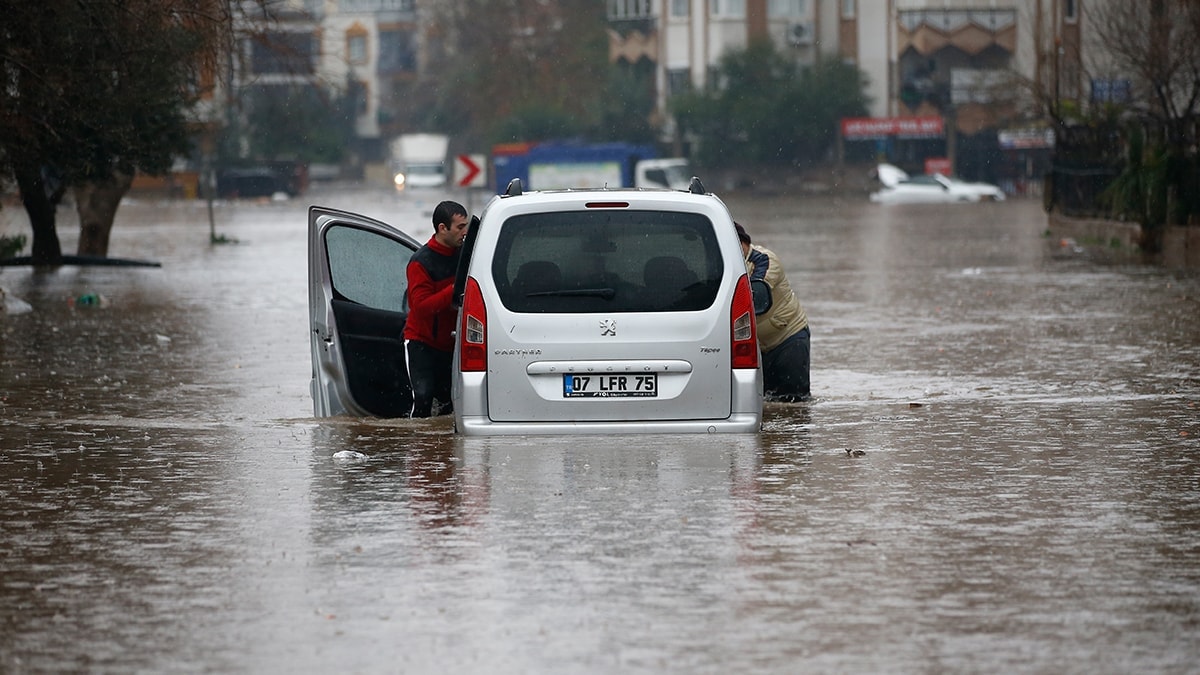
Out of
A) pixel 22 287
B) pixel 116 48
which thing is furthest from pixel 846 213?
pixel 116 48

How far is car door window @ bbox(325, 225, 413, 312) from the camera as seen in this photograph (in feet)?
38.9

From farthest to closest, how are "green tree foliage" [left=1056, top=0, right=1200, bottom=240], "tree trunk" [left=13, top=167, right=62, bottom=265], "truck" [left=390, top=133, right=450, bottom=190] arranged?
"truck" [left=390, top=133, right=450, bottom=190] < "tree trunk" [left=13, top=167, right=62, bottom=265] < "green tree foliage" [left=1056, top=0, right=1200, bottom=240]

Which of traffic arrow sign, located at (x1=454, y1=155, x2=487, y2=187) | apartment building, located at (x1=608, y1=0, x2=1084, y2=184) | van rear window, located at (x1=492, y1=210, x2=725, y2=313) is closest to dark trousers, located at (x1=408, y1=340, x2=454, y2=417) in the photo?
van rear window, located at (x1=492, y1=210, x2=725, y2=313)

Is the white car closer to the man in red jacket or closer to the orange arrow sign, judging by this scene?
the orange arrow sign

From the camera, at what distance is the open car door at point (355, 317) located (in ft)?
38.1

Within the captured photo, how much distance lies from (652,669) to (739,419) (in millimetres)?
4427

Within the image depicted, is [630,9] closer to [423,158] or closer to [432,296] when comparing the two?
[423,158]

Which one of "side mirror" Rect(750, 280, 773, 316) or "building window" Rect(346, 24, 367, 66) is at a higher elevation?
"building window" Rect(346, 24, 367, 66)

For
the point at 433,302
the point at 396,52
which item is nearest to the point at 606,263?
the point at 433,302

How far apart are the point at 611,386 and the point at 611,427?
0.67 feet

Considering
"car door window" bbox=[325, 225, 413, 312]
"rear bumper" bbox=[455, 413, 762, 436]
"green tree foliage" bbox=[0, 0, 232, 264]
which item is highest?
"green tree foliage" bbox=[0, 0, 232, 264]

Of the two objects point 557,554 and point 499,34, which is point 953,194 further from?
point 557,554

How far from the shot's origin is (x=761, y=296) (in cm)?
1191

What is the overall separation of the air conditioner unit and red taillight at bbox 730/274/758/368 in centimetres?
8465
